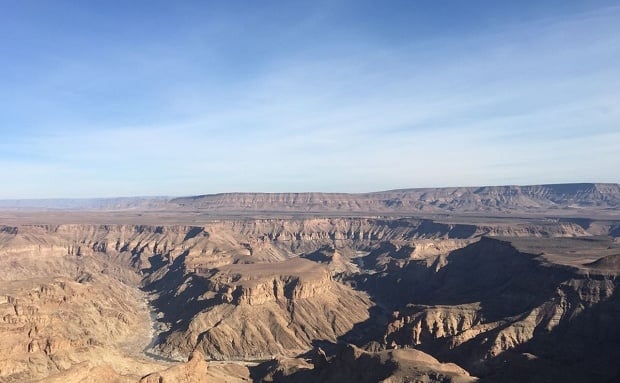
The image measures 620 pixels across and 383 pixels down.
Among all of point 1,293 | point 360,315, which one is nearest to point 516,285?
point 360,315

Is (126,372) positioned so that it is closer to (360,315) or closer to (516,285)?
(360,315)

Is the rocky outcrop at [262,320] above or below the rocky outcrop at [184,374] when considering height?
below

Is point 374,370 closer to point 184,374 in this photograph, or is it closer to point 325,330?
point 184,374

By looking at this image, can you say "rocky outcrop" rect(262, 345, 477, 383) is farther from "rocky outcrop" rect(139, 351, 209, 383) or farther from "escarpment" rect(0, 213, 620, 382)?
"rocky outcrop" rect(139, 351, 209, 383)

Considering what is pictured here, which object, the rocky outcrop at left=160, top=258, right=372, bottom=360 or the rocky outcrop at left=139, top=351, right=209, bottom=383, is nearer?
the rocky outcrop at left=139, top=351, right=209, bottom=383

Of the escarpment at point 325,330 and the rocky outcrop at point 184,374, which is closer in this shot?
the rocky outcrop at point 184,374

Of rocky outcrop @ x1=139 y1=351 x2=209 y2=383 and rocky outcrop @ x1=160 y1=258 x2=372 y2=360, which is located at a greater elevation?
rocky outcrop @ x1=139 y1=351 x2=209 y2=383

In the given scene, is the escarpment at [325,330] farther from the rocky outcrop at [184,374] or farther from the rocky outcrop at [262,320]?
the rocky outcrop at [262,320]

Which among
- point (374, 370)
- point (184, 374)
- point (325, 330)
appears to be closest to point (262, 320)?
point (325, 330)

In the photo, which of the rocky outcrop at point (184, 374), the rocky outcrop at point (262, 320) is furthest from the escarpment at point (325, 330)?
the rocky outcrop at point (262, 320)


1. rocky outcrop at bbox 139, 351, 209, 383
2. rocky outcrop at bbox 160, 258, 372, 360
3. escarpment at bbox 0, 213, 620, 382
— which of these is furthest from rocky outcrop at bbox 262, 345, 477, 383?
rocky outcrop at bbox 160, 258, 372, 360

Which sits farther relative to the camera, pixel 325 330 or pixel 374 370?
pixel 325 330
